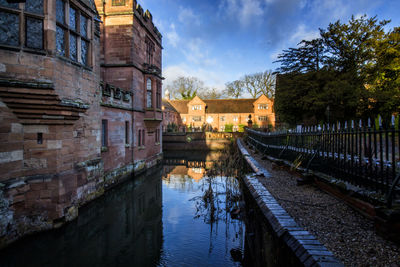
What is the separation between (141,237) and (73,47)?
21.6 ft

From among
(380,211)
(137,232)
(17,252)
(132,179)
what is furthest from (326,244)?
(132,179)

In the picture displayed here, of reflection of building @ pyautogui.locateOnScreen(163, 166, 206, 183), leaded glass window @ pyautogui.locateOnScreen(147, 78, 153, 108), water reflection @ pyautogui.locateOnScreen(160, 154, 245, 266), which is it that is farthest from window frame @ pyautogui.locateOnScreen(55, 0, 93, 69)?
reflection of building @ pyautogui.locateOnScreen(163, 166, 206, 183)

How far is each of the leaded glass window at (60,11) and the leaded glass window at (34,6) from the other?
0.63m

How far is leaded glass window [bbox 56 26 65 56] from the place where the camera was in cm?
691

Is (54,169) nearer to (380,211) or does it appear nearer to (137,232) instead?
(137,232)

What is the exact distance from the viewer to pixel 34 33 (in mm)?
6277

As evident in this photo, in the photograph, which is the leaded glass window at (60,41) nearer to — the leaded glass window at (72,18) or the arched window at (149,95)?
the leaded glass window at (72,18)

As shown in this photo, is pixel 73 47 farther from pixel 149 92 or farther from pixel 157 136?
pixel 157 136

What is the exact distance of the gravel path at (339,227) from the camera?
108 inches

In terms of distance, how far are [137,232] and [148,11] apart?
15.8 m

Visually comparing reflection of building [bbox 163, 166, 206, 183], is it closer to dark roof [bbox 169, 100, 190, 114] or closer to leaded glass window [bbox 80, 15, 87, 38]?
leaded glass window [bbox 80, 15, 87, 38]

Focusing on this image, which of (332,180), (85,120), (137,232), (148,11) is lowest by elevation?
(137,232)

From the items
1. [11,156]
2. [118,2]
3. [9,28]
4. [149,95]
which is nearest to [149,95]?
[149,95]

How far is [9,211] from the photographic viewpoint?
5781mm
